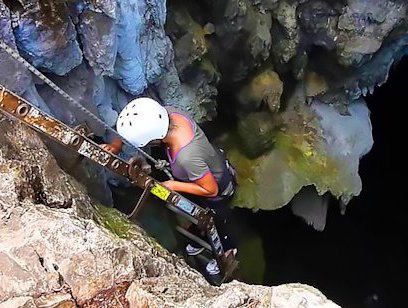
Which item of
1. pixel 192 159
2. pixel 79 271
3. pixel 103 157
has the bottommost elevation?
pixel 79 271

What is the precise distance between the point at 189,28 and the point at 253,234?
222cm

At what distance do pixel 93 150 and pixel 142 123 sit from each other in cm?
40

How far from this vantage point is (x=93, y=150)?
102 inches

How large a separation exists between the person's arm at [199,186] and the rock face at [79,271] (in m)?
0.82

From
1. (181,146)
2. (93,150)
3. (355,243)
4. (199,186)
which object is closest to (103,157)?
(93,150)

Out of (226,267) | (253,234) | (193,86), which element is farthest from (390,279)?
(193,86)

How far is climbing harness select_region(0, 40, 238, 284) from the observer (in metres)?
2.32

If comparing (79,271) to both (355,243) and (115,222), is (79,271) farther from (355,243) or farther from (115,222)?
(355,243)

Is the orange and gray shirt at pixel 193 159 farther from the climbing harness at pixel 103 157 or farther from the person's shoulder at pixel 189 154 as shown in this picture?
the climbing harness at pixel 103 157

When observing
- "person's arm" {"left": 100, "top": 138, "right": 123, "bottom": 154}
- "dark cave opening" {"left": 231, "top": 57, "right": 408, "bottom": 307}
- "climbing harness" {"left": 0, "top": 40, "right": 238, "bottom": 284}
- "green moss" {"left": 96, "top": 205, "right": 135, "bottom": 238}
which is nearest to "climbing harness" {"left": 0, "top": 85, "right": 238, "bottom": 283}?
"climbing harness" {"left": 0, "top": 40, "right": 238, "bottom": 284}

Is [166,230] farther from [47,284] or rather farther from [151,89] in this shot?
[47,284]

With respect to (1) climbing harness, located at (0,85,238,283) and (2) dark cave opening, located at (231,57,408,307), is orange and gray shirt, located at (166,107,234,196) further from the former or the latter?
(2) dark cave opening, located at (231,57,408,307)

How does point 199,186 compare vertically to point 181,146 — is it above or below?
below

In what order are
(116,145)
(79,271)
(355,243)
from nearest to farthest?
(79,271) → (116,145) → (355,243)
